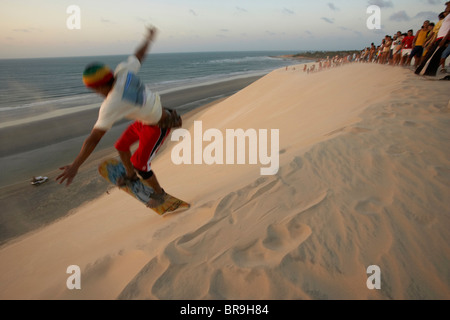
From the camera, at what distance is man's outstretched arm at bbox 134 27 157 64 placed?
3.15 meters

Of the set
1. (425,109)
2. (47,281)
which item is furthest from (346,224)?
(425,109)

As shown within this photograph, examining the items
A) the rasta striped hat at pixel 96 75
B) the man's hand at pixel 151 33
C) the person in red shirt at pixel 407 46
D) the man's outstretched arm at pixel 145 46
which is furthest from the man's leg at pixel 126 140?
the person in red shirt at pixel 407 46

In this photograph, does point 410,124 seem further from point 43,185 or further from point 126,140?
point 43,185

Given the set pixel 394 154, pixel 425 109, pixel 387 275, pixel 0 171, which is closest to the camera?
pixel 387 275

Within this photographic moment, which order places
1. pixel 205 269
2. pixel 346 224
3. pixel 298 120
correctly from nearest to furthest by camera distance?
pixel 205 269, pixel 346 224, pixel 298 120

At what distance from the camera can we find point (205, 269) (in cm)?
187

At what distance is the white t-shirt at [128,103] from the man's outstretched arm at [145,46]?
1.45 ft

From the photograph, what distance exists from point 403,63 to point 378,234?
1301 cm

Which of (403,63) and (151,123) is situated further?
(403,63)

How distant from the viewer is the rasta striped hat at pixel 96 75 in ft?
7.23

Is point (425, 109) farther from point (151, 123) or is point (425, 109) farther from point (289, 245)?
point (151, 123)

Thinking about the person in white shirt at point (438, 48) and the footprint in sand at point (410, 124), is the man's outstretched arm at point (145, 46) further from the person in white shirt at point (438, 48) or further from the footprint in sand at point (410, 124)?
the person in white shirt at point (438, 48)

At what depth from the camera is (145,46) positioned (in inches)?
127

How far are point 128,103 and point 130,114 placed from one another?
0.18 metres
